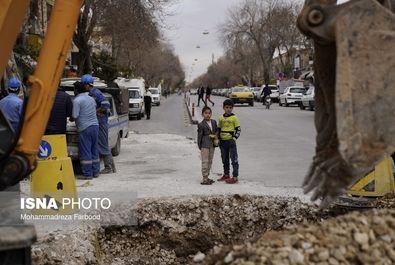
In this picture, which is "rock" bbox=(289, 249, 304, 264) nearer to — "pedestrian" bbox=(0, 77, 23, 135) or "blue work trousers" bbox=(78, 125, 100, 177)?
"pedestrian" bbox=(0, 77, 23, 135)

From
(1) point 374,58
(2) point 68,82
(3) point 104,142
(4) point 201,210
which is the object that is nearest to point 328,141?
(1) point 374,58

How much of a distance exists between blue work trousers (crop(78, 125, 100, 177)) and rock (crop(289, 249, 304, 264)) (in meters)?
7.85

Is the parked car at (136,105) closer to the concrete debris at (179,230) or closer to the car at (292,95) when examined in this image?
the car at (292,95)

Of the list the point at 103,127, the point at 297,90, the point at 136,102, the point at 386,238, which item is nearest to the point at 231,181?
the point at 103,127

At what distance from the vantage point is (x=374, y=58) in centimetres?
309

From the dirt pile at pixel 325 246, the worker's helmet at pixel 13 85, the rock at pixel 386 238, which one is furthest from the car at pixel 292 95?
the rock at pixel 386 238

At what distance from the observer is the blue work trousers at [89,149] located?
10.6 meters

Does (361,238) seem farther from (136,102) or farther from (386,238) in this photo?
(136,102)

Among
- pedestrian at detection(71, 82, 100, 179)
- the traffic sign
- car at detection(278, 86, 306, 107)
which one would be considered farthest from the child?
car at detection(278, 86, 306, 107)

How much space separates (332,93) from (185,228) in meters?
4.04

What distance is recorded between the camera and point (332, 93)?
3.41m

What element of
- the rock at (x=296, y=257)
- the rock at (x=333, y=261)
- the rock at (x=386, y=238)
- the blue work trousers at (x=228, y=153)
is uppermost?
the rock at (x=386, y=238)

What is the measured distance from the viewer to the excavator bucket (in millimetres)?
3051

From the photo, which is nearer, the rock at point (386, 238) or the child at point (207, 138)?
the rock at point (386, 238)
